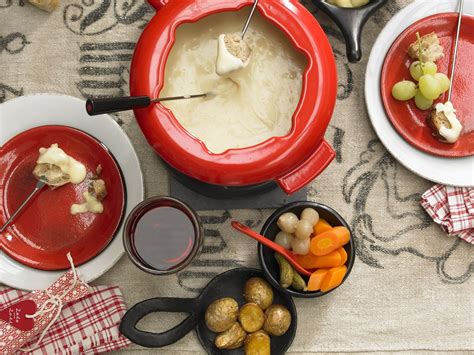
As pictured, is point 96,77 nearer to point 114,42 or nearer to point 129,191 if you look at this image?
point 114,42

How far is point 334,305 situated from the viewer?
49.3 inches

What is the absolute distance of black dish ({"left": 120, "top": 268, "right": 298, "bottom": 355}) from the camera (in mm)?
1145

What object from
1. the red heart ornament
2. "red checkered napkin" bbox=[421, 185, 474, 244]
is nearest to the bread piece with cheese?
"red checkered napkin" bbox=[421, 185, 474, 244]

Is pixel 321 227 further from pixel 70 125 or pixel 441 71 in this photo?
pixel 70 125

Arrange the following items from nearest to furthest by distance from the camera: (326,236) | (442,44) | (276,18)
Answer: (276,18)
(326,236)
(442,44)

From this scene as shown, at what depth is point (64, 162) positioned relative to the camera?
1.15 meters


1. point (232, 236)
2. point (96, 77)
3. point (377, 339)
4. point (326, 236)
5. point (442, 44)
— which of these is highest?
point (442, 44)

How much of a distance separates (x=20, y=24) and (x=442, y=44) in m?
0.86

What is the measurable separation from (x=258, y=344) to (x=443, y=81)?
61 cm

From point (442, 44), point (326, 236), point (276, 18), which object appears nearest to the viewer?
point (276, 18)

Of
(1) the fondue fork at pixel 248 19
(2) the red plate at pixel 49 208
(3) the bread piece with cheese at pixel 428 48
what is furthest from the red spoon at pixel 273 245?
(3) the bread piece with cheese at pixel 428 48

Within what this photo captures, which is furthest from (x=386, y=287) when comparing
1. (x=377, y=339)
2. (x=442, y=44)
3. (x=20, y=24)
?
(x=20, y=24)

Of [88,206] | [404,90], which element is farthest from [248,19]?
[88,206]

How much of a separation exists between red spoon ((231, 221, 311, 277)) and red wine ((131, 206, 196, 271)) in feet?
0.29
